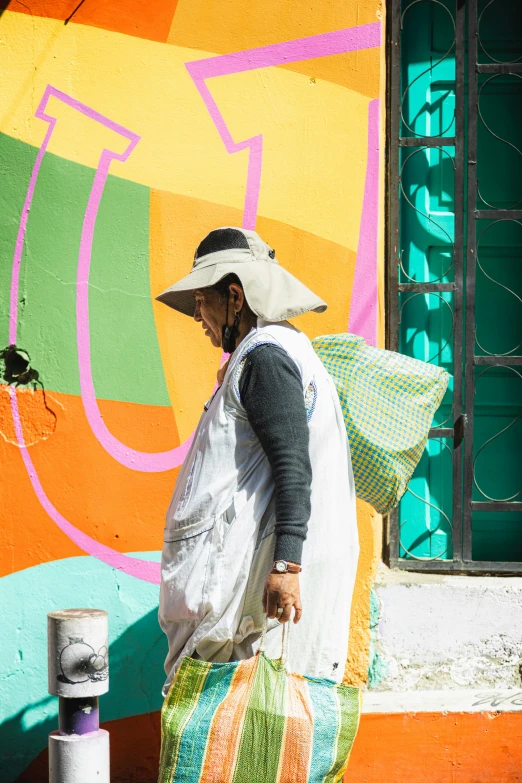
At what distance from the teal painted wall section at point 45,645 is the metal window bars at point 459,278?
1.02 meters

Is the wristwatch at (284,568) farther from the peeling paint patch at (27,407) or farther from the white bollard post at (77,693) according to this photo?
the peeling paint patch at (27,407)

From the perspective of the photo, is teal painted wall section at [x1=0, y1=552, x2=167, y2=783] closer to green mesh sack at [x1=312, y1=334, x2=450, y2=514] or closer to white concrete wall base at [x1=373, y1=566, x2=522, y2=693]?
white concrete wall base at [x1=373, y1=566, x2=522, y2=693]

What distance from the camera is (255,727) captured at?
2.21 meters

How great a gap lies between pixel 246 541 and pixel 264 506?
0.11m

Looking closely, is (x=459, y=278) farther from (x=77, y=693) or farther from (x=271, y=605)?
(x=77, y=693)

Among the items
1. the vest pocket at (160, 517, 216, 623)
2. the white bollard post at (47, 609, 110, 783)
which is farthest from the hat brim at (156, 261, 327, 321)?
the white bollard post at (47, 609, 110, 783)

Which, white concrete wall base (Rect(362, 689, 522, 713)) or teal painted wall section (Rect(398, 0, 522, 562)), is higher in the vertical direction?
teal painted wall section (Rect(398, 0, 522, 562))

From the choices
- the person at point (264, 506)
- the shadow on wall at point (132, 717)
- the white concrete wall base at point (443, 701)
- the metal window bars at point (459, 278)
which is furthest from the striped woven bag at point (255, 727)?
the metal window bars at point (459, 278)

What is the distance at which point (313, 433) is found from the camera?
2.47m

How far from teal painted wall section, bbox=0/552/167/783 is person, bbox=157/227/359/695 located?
102 cm

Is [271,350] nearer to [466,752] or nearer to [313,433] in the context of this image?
[313,433]

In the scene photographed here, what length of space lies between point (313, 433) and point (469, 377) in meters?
1.40

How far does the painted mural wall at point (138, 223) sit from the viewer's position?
352 centimetres

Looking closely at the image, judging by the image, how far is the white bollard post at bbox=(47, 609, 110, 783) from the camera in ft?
9.08
